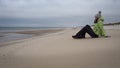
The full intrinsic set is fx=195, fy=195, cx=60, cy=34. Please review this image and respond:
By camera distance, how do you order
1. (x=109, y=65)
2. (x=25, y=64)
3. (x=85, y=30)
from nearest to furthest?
1. (x=109, y=65)
2. (x=25, y=64)
3. (x=85, y=30)

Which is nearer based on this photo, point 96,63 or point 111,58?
point 96,63

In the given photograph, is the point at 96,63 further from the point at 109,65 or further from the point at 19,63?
the point at 19,63

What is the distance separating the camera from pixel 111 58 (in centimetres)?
453

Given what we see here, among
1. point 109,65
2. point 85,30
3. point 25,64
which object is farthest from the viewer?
point 85,30

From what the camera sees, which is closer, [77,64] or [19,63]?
[77,64]

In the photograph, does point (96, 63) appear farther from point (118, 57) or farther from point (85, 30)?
point (85, 30)

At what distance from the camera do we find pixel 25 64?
178 inches

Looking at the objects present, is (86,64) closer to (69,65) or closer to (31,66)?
(69,65)

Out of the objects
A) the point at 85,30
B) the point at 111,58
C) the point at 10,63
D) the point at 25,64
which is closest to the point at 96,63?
the point at 111,58

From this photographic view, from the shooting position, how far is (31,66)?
4.31 meters

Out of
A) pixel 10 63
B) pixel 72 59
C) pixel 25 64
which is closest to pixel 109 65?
pixel 72 59

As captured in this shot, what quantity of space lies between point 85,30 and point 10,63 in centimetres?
630

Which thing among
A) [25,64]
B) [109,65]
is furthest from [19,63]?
[109,65]

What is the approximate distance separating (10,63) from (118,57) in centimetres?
256
